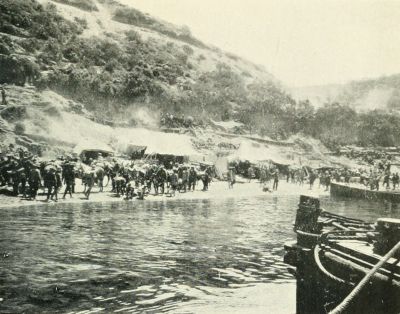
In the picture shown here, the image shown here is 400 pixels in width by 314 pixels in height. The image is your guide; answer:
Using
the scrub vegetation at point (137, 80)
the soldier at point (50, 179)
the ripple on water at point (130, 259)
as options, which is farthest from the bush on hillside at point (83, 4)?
the ripple on water at point (130, 259)

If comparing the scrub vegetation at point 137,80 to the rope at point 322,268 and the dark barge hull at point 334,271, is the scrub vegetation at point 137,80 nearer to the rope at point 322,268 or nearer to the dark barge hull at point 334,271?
the dark barge hull at point 334,271

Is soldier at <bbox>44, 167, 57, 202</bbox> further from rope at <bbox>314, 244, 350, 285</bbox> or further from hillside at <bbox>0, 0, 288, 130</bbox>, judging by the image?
hillside at <bbox>0, 0, 288, 130</bbox>

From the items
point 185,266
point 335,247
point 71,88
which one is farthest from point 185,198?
point 71,88

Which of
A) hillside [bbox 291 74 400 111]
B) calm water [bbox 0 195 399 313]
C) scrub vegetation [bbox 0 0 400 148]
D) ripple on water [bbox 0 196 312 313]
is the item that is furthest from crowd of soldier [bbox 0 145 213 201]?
hillside [bbox 291 74 400 111]

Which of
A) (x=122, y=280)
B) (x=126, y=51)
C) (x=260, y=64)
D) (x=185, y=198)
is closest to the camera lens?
(x=122, y=280)

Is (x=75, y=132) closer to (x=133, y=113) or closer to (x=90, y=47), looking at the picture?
(x=133, y=113)

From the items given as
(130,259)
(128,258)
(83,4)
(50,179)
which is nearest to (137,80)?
(83,4)

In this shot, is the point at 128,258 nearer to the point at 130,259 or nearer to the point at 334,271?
the point at 130,259
